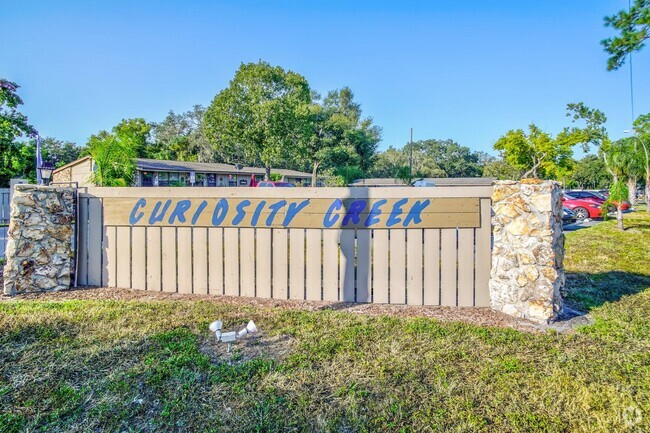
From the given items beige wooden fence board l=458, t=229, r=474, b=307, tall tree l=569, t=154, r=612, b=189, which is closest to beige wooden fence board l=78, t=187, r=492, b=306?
beige wooden fence board l=458, t=229, r=474, b=307

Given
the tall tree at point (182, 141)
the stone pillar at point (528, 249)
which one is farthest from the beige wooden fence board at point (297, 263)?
the tall tree at point (182, 141)

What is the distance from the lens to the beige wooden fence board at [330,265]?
13.8ft

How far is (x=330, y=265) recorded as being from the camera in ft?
13.9

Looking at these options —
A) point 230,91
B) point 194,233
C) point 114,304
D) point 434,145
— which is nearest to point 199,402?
point 114,304

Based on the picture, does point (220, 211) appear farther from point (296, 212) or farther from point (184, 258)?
point (296, 212)

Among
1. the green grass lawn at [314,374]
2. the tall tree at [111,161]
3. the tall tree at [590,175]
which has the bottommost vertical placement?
the green grass lawn at [314,374]

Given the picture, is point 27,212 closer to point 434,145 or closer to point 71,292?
point 71,292

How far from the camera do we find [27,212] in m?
4.48

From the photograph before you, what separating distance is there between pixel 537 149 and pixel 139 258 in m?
32.3

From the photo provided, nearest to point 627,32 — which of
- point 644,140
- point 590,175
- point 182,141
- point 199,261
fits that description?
point 199,261

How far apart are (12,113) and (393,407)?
18.4 metres

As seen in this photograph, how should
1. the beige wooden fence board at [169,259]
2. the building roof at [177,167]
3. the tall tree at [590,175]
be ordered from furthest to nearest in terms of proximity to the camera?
the tall tree at [590,175] → the building roof at [177,167] → the beige wooden fence board at [169,259]

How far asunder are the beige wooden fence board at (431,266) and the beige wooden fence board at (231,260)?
2.07 meters

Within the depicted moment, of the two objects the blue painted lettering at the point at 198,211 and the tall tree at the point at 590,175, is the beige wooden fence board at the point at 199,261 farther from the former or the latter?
the tall tree at the point at 590,175
